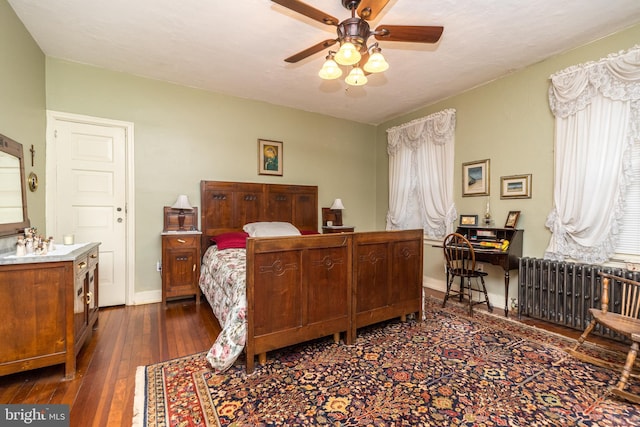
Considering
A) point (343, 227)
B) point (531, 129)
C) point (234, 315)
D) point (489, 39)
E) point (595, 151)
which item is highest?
point (489, 39)

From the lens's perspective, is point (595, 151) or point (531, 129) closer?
point (595, 151)

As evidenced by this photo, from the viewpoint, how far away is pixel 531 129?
10.6 feet

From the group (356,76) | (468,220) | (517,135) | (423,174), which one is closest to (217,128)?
(356,76)

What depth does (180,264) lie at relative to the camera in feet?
11.3

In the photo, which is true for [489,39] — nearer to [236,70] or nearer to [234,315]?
[236,70]

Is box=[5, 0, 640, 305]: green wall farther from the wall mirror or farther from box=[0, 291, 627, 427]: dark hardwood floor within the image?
box=[0, 291, 627, 427]: dark hardwood floor

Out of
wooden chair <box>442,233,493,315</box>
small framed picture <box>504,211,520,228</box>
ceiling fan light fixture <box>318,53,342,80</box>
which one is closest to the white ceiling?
ceiling fan light fixture <box>318,53,342,80</box>

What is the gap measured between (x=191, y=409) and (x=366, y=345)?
1.40m

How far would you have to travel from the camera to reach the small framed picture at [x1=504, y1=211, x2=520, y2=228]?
327cm

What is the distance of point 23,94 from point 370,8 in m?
3.06

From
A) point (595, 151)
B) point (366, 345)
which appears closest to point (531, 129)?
point (595, 151)

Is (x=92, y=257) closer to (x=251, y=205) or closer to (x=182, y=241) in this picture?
(x=182, y=241)

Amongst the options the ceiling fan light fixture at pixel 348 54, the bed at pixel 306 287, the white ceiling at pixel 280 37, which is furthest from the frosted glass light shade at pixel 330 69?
the bed at pixel 306 287

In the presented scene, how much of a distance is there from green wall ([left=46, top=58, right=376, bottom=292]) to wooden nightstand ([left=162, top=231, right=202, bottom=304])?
36 centimetres
